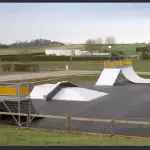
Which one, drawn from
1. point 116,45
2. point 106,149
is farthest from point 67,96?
point 116,45

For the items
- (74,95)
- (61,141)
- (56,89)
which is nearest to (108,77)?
(56,89)

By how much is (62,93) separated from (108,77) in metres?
11.7

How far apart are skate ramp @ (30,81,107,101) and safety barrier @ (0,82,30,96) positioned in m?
5.36

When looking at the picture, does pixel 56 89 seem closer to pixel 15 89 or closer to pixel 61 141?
pixel 15 89

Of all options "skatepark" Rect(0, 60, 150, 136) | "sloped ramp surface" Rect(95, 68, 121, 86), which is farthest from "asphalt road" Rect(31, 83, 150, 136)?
"sloped ramp surface" Rect(95, 68, 121, 86)

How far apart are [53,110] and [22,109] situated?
2.21 meters

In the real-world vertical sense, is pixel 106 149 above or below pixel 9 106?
above

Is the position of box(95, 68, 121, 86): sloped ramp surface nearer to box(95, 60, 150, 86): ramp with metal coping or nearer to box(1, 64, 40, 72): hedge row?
box(95, 60, 150, 86): ramp with metal coping

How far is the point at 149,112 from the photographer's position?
56.4ft

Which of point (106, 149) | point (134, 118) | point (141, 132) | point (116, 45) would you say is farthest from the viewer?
point (116, 45)

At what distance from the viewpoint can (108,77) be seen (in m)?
33.2

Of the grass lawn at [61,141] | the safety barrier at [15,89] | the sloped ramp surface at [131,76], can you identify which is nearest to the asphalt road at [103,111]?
the safety barrier at [15,89]

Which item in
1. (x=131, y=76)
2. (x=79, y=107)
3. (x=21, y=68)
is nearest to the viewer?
(x=79, y=107)

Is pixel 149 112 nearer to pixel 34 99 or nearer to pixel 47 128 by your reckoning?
pixel 47 128
